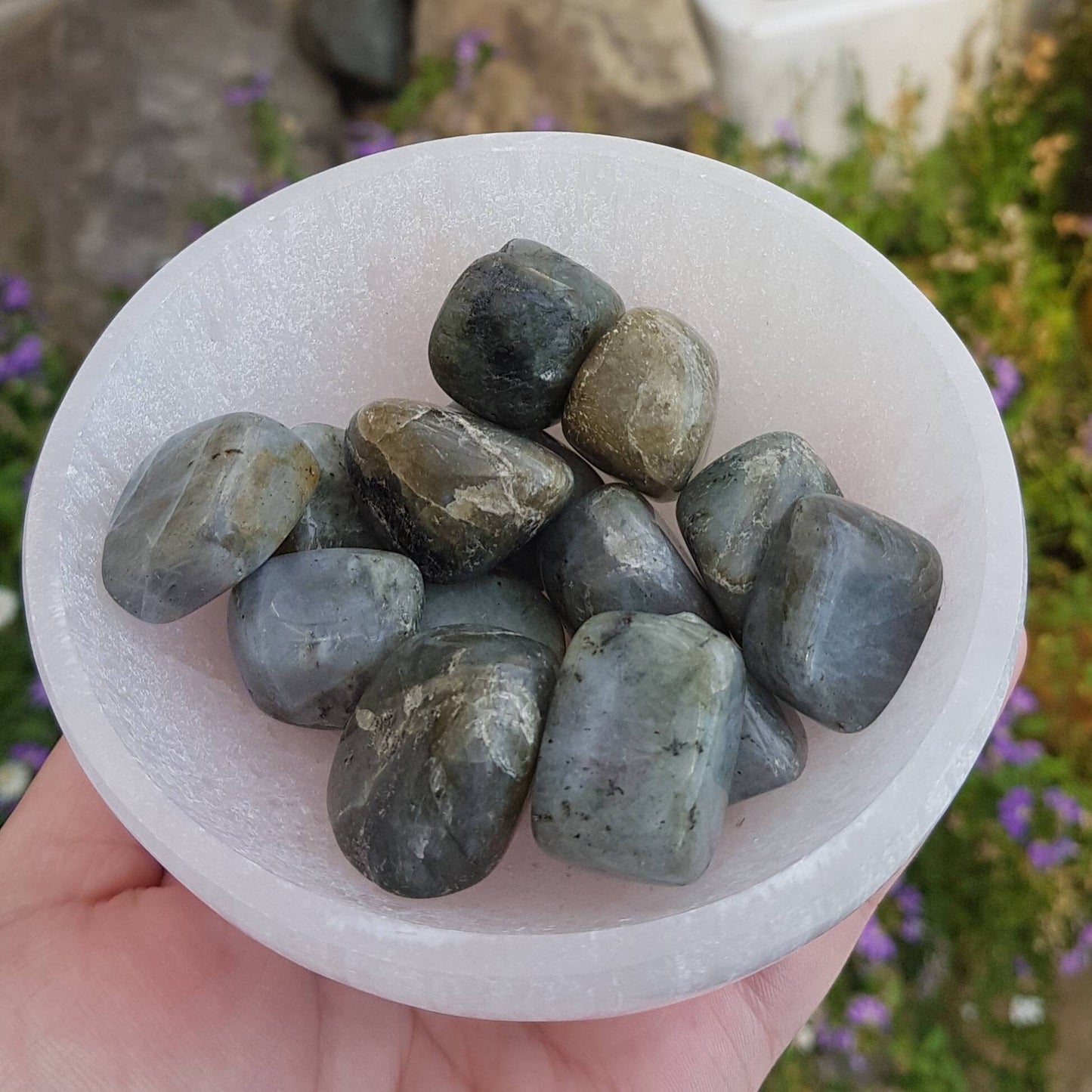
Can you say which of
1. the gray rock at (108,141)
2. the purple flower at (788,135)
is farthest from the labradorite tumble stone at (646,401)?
the gray rock at (108,141)

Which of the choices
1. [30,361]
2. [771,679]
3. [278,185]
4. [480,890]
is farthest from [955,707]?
[278,185]

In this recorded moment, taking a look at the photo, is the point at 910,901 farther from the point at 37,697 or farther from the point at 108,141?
the point at 108,141

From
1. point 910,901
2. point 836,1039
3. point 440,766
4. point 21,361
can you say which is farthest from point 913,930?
point 21,361

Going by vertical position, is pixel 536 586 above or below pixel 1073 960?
above

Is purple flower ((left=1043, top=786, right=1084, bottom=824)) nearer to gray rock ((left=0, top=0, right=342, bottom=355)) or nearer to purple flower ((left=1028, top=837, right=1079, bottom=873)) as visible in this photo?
purple flower ((left=1028, top=837, right=1079, bottom=873))

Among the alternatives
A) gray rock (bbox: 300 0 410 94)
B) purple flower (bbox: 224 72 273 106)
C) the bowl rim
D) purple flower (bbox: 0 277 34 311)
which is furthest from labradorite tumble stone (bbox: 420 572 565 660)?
gray rock (bbox: 300 0 410 94)

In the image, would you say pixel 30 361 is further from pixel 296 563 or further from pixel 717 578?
pixel 717 578
